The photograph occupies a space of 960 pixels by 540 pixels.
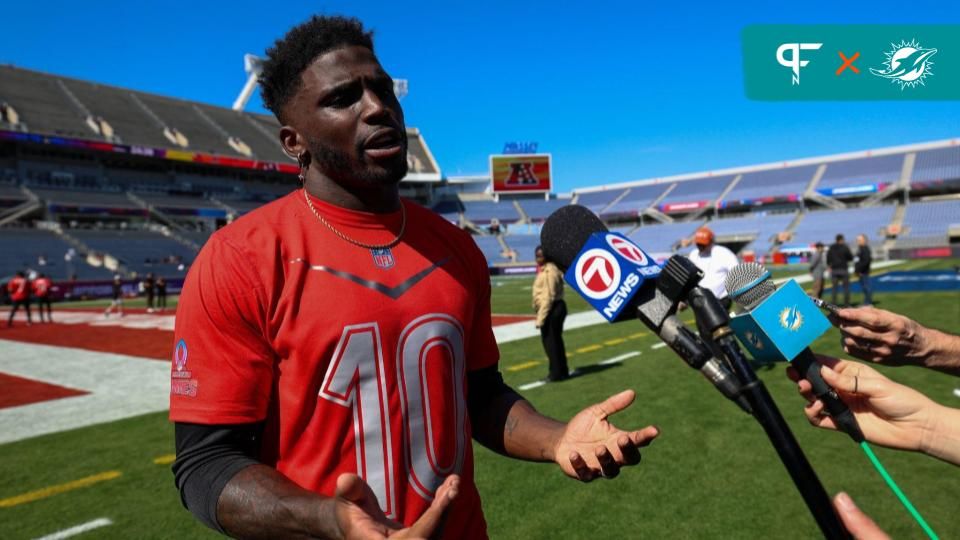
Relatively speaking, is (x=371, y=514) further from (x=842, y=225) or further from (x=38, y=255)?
(x=842, y=225)

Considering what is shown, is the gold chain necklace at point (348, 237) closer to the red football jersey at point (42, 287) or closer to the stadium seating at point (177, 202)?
the red football jersey at point (42, 287)

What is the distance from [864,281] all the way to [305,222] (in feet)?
50.9

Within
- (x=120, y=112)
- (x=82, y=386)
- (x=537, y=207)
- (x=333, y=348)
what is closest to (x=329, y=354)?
(x=333, y=348)

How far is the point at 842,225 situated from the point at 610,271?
180 feet

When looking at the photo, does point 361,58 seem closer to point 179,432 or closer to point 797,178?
point 179,432

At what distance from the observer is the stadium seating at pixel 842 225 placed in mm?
45156

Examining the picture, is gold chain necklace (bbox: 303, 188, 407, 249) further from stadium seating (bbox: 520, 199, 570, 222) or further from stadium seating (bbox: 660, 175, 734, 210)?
stadium seating (bbox: 660, 175, 734, 210)

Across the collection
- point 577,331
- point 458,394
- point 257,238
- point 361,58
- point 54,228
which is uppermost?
point 54,228

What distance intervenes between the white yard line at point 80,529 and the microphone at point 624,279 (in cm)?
394

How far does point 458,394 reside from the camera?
1.69 meters

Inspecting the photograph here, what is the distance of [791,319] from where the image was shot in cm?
155

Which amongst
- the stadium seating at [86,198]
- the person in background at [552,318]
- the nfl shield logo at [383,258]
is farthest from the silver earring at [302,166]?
the stadium seating at [86,198]

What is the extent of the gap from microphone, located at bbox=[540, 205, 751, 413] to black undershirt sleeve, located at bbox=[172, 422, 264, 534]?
0.94 m

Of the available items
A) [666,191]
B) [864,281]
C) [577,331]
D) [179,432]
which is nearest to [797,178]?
[666,191]
